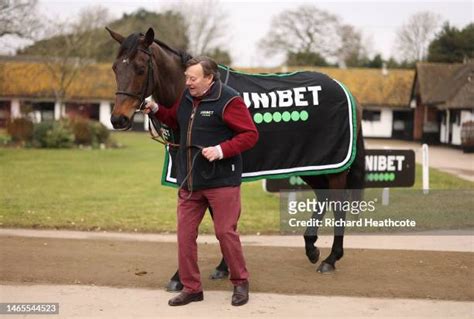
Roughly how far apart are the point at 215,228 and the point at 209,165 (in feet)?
1.84

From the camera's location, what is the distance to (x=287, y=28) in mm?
59156

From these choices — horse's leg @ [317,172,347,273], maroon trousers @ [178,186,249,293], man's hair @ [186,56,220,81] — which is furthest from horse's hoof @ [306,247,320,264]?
man's hair @ [186,56,220,81]

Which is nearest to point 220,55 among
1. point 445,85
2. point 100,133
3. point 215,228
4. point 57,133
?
point 445,85

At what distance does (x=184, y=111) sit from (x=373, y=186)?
6.20 metres

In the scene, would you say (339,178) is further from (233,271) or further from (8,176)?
(8,176)

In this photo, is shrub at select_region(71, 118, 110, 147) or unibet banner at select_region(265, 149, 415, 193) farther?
shrub at select_region(71, 118, 110, 147)

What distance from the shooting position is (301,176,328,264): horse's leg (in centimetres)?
630

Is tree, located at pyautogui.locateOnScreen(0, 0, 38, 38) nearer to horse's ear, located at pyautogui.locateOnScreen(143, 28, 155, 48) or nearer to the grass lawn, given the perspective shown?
the grass lawn

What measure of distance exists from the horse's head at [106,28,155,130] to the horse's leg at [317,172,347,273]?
2.52m

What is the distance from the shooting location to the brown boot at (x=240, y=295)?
16.0 ft

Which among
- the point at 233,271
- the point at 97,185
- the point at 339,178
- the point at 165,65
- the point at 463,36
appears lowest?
the point at 97,185

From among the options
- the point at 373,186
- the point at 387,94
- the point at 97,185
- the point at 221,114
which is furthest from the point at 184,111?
the point at 387,94

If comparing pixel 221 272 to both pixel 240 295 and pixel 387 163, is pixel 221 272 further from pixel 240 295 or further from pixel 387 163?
pixel 387 163

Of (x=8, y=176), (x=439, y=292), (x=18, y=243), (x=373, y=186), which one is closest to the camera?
(x=439, y=292)
